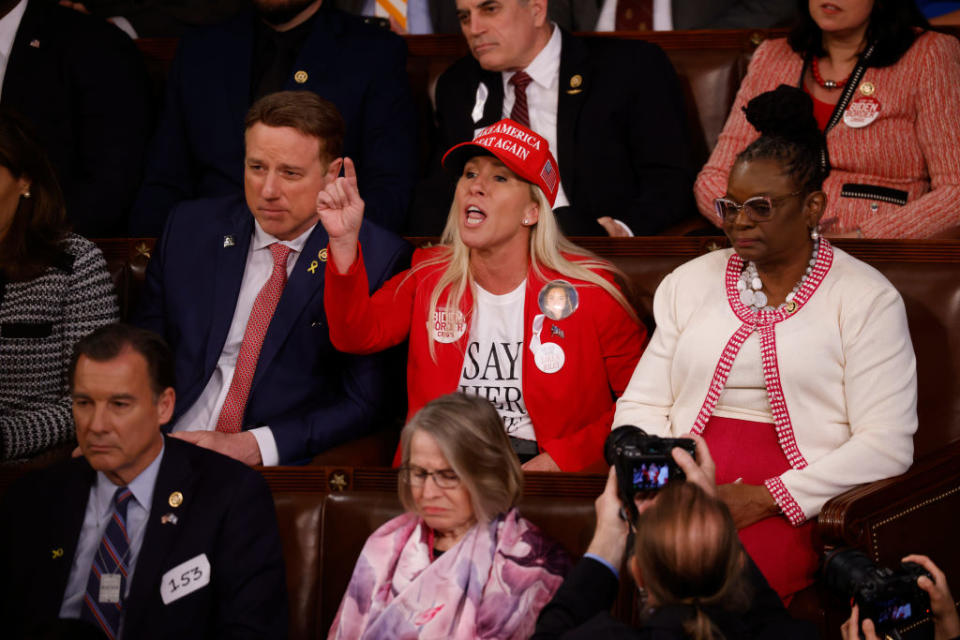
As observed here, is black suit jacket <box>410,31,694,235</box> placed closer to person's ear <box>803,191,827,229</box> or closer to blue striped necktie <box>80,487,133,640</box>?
person's ear <box>803,191,827,229</box>

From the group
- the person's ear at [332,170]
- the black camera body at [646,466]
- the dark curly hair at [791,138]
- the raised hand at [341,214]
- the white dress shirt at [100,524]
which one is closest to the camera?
the black camera body at [646,466]

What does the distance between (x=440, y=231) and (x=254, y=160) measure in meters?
0.65

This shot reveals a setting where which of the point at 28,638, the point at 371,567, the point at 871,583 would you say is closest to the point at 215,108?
the point at 371,567

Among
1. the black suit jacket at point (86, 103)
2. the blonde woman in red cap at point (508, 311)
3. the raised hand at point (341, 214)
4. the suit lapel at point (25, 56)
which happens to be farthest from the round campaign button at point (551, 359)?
the suit lapel at point (25, 56)

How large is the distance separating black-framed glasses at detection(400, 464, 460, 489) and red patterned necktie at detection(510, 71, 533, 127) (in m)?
1.67

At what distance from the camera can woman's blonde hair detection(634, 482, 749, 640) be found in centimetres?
178

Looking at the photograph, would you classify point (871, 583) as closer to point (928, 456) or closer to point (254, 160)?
point (928, 456)

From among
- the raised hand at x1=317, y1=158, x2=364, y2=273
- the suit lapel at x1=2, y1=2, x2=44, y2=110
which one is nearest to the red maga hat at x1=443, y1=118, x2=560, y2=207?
the raised hand at x1=317, y1=158, x2=364, y2=273

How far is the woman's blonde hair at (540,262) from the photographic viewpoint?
2.94m

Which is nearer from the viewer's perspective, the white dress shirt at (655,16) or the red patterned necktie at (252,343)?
the red patterned necktie at (252,343)

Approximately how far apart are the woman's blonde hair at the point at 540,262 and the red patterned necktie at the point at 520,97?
743mm

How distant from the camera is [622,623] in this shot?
1.87 m

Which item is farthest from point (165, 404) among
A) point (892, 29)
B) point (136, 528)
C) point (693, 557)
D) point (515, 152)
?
point (892, 29)

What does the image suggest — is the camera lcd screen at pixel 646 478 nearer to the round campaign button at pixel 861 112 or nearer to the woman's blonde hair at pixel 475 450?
the woman's blonde hair at pixel 475 450
